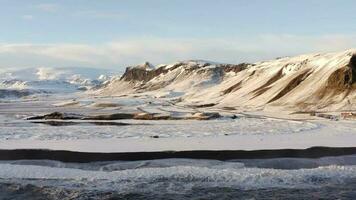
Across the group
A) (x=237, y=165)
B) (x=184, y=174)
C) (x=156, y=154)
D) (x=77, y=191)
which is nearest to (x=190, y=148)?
(x=156, y=154)

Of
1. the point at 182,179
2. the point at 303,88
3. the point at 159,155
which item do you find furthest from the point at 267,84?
the point at 182,179

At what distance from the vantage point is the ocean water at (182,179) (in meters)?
19.3

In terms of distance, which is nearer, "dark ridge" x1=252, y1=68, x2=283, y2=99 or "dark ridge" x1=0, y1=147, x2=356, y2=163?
"dark ridge" x1=0, y1=147, x2=356, y2=163

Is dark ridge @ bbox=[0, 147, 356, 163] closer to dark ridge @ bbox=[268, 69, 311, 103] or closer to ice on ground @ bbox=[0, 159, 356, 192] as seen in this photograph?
ice on ground @ bbox=[0, 159, 356, 192]

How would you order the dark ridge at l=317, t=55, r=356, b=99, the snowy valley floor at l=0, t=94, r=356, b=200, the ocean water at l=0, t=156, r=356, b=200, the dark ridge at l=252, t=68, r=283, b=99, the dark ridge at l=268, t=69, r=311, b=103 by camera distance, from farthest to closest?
1. the dark ridge at l=252, t=68, r=283, b=99
2. the dark ridge at l=268, t=69, r=311, b=103
3. the dark ridge at l=317, t=55, r=356, b=99
4. the snowy valley floor at l=0, t=94, r=356, b=200
5. the ocean water at l=0, t=156, r=356, b=200

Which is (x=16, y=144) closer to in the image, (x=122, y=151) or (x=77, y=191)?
(x=122, y=151)

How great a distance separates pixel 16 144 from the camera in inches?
1236

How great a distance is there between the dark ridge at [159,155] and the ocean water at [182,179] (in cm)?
116

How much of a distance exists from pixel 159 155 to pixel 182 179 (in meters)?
5.64

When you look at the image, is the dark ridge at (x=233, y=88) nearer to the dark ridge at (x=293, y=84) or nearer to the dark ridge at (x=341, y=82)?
the dark ridge at (x=293, y=84)

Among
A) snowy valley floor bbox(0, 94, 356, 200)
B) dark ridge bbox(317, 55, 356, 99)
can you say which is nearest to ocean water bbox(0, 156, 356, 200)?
snowy valley floor bbox(0, 94, 356, 200)

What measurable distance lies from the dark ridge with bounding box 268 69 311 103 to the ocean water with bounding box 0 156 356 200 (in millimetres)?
76131

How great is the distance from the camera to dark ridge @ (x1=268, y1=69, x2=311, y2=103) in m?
102

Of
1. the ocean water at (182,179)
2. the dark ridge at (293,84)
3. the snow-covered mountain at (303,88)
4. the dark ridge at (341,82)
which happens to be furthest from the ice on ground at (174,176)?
the dark ridge at (293,84)
